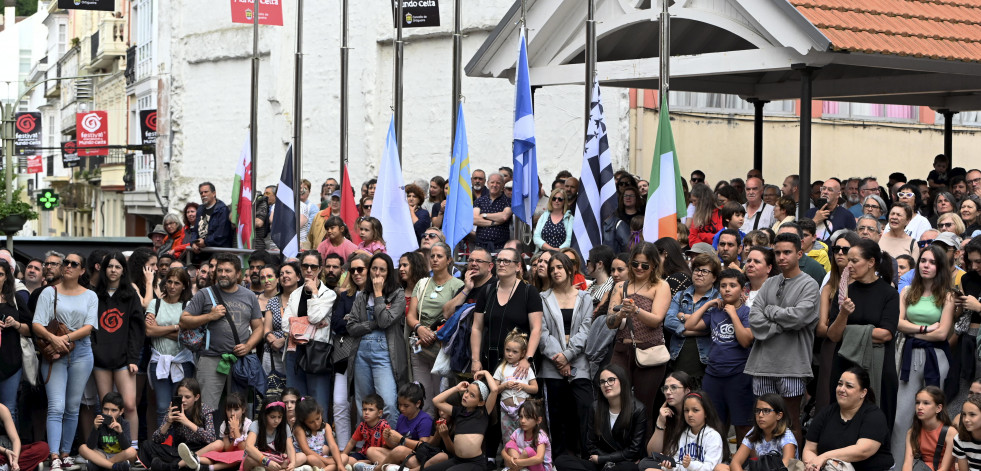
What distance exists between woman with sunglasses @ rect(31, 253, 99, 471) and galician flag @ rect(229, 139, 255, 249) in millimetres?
4097

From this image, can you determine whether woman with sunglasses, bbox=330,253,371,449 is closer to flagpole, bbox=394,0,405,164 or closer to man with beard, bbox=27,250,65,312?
man with beard, bbox=27,250,65,312

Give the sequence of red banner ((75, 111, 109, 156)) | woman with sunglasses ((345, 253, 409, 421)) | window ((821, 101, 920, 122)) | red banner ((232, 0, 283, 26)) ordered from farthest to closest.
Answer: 1. red banner ((75, 111, 109, 156))
2. window ((821, 101, 920, 122))
3. red banner ((232, 0, 283, 26))
4. woman with sunglasses ((345, 253, 409, 421))

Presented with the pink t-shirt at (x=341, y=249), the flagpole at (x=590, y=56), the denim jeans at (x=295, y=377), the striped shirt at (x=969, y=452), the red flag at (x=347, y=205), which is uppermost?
the flagpole at (x=590, y=56)

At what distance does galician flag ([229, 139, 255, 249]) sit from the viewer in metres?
16.4

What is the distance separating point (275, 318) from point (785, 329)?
484 centimetres

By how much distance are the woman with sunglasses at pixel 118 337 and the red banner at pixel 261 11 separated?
22.3 feet

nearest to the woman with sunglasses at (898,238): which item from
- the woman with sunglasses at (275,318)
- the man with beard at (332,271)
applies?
the man with beard at (332,271)

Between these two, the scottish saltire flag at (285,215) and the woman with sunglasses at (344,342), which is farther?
the scottish saltire flag at (285,215)

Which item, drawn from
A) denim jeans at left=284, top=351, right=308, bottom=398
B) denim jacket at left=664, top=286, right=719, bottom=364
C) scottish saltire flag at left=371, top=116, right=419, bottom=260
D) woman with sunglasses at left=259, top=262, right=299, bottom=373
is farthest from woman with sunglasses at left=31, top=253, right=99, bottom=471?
denim jacket at left=664, top=286, right=719, bottom=364

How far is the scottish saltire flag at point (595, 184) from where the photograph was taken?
41.7 ft

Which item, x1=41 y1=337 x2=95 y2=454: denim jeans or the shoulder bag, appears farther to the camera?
x1=41 y1=337 x2=95 y2=454: denim jeans

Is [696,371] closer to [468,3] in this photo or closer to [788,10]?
[788,10]

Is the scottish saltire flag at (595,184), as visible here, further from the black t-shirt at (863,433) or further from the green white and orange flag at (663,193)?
the black t-shirt at (863,433)

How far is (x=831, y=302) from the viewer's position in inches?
385
